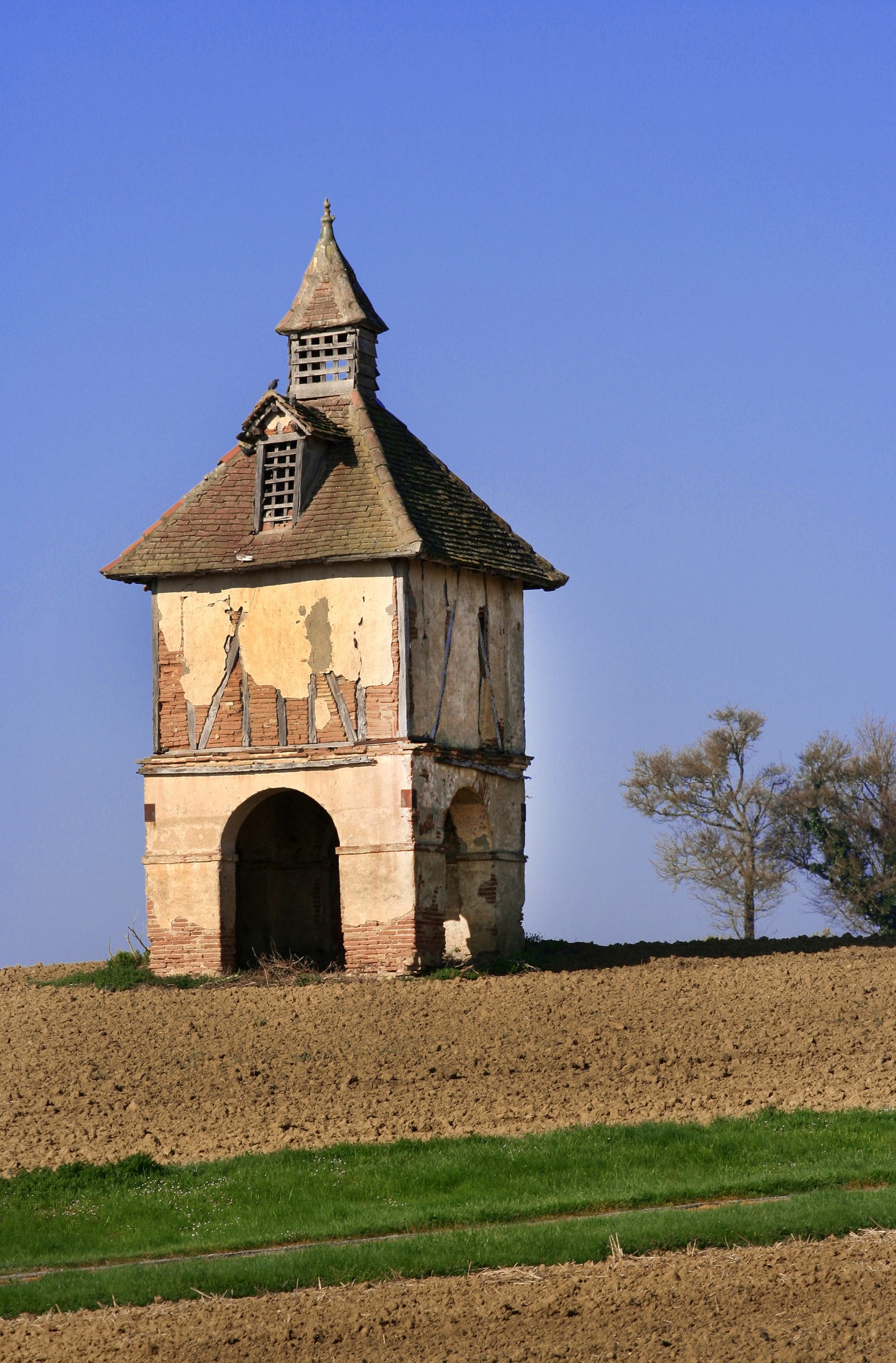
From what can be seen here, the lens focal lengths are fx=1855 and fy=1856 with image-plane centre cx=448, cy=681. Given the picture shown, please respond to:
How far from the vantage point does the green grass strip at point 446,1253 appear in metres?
12.4

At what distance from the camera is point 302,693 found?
25.3 metres

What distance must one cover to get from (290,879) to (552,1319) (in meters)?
17.4

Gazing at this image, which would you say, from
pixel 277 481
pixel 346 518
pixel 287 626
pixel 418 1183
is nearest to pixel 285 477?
pixel 277 481

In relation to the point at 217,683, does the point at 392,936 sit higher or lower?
lower

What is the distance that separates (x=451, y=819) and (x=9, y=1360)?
16393mm

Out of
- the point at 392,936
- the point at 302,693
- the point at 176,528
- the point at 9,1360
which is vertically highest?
the point at 176,528

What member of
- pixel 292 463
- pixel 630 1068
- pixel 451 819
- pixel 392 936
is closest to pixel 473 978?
pixel 392 936

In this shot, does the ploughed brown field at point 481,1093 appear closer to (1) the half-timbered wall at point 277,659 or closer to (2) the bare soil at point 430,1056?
(2) the bare soil at point 430,1056

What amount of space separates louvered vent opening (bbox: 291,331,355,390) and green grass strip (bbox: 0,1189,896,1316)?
55.6ft

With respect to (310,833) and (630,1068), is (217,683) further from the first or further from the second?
(630,1068)

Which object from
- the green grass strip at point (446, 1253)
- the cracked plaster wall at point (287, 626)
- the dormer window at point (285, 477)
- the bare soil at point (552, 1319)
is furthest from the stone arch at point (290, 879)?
the bare soil at point (552, 1319)

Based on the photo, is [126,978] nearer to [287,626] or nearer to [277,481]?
[287,626]

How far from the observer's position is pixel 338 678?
2517 centimetres

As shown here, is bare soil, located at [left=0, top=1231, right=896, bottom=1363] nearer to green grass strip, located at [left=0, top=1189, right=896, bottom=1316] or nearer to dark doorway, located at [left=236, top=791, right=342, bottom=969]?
green grass strip, located at [left=0, top=1189, right=896, bottom=1316]
